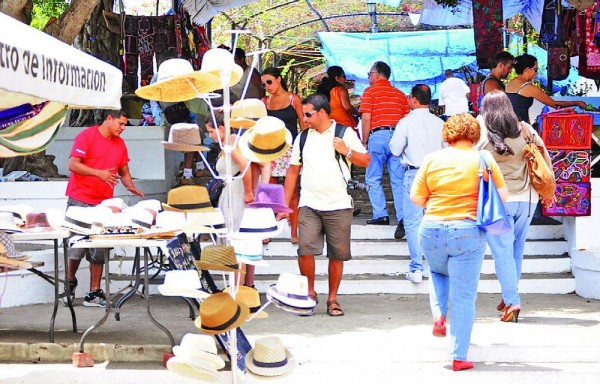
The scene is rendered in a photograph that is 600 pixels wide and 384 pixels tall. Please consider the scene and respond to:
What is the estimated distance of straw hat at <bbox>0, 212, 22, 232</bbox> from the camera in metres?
7.86

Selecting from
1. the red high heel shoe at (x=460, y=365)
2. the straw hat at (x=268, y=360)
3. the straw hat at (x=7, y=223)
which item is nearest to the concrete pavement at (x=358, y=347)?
the red high heel shoe at (x=460, y=365)

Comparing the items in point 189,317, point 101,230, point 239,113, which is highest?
point 239,113

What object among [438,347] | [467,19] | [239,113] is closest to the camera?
[239,113]

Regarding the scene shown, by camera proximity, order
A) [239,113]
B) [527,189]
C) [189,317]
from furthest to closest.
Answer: [189,317] → [527,189] → [239,113]

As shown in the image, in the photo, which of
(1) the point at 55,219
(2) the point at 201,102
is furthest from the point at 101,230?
(2) the point at 201,102

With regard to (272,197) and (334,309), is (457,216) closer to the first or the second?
(272,197)

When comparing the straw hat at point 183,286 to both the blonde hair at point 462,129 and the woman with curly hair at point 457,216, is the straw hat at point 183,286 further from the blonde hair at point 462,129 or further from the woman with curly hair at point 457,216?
the blonde hair at point 462,129

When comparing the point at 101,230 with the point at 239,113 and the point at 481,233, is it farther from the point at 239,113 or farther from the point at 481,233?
the point at 481,233

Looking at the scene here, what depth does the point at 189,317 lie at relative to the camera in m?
9.32

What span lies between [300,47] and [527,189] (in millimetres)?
25353

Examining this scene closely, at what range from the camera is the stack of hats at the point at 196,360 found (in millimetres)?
5492

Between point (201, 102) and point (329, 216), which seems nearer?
point (329, 216)

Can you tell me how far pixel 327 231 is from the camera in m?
9.13

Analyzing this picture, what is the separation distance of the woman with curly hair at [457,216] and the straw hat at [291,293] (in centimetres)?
160
